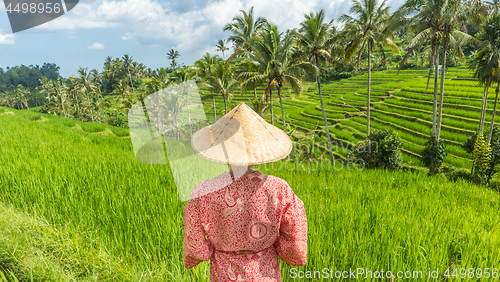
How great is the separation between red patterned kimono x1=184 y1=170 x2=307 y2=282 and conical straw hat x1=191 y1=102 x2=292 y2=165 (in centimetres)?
10

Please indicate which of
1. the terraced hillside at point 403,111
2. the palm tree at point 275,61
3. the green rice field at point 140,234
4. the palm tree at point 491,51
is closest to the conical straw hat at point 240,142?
the green rice field at point 140,234

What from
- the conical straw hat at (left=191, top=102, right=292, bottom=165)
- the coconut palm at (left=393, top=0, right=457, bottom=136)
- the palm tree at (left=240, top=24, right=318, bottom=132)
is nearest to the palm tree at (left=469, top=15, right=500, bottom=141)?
the coconut palm at (left=393, top=0, right=457, bottom=136)

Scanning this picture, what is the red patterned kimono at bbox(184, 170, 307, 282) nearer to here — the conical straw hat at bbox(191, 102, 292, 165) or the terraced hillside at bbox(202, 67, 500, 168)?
the conical straw hat at bbox(191, 102, 292, 165)

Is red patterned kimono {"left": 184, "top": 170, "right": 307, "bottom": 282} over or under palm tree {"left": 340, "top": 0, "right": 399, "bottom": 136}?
under

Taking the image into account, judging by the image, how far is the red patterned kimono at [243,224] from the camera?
41.4 inches

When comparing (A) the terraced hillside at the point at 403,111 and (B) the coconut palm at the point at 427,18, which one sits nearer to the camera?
(B) the coconut palm at the point at 427,18

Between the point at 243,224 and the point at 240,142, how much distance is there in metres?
0.37

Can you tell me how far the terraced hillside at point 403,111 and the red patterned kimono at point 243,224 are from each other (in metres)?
15.7

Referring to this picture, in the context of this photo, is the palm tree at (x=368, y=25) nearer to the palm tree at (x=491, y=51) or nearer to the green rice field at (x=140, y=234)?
the palm tree at (x=491, y=51)

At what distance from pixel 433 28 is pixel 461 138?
866 centimetres

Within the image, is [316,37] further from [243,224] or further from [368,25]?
[243,224]

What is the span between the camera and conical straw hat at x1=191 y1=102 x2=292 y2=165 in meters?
1.02

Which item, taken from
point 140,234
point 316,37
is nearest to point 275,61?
point 316,37

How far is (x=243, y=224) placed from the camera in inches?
42.0
